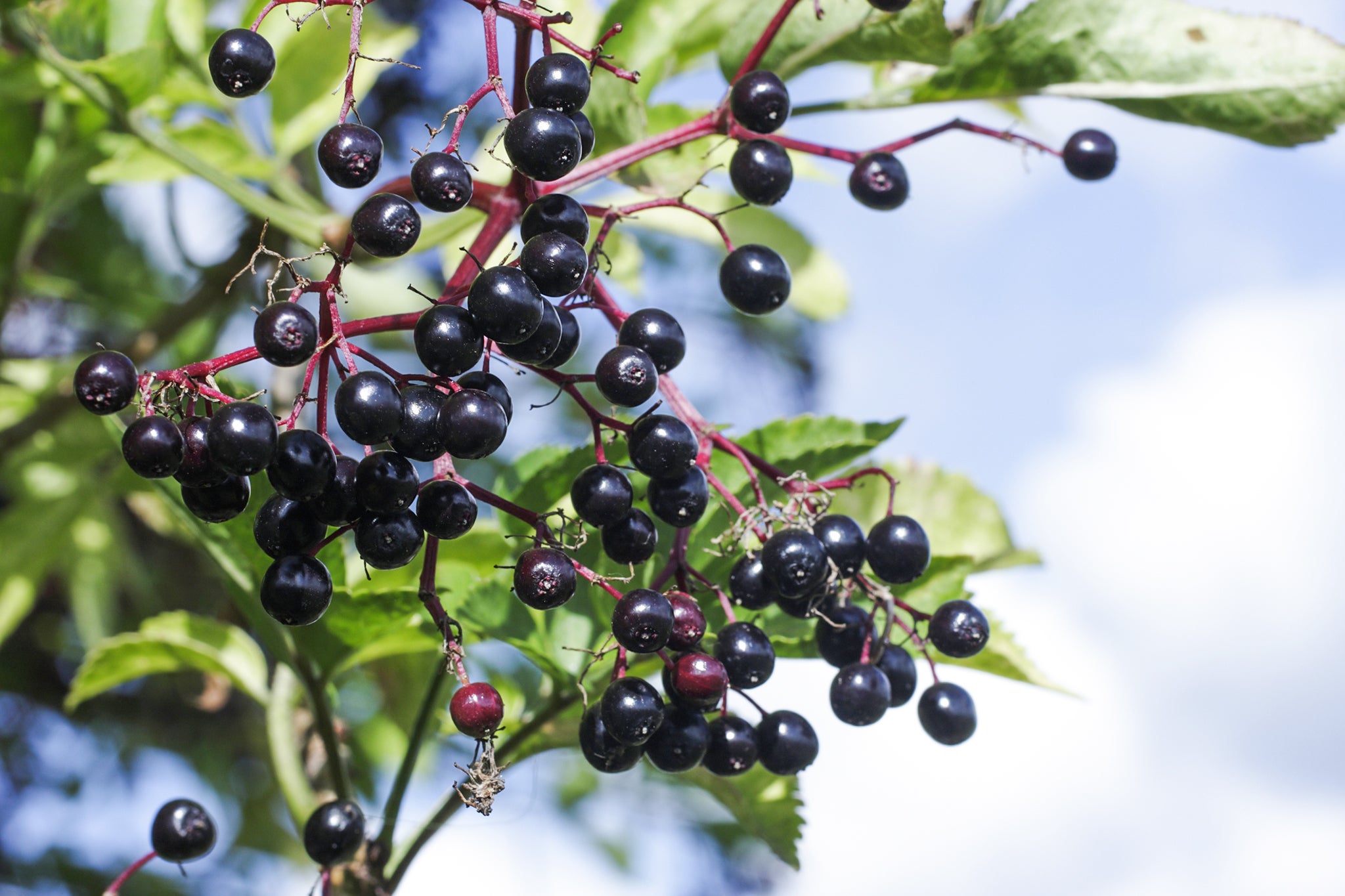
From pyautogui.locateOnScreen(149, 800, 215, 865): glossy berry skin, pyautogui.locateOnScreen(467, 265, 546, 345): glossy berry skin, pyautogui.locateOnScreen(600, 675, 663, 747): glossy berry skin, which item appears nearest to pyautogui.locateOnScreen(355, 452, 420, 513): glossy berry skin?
pyautogui.locateOnScreen(467, 265, 546, 345): glossy berry skin

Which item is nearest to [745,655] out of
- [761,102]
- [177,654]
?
[761,102]

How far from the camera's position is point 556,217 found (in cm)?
85

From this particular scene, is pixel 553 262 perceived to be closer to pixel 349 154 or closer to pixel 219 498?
pixel 349 154

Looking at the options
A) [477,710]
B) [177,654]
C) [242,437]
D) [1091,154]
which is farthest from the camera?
[177,654]

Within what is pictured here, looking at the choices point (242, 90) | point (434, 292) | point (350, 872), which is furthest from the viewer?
point (434, 292)

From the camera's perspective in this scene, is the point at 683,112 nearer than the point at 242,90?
No

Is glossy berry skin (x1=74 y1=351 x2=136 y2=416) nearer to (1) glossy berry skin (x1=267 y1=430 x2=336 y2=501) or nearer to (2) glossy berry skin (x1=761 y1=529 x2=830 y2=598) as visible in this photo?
(1) glossy berry skin (x1=267 y1=430 x2=336 y2=501)

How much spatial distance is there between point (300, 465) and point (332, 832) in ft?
1.47

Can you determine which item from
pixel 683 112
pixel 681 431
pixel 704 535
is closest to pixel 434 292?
pixel 683 112

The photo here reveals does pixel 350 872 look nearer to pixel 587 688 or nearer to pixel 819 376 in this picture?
pixel 587 688

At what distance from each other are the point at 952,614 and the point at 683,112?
2.13 feet

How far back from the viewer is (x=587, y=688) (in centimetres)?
112

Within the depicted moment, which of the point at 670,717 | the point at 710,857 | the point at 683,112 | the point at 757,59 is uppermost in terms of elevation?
the point at 757,59

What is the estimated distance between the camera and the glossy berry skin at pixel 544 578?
84 cm
